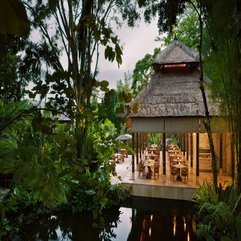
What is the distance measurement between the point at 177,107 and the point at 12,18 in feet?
28.8

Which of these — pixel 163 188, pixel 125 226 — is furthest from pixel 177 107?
pixel 125 226

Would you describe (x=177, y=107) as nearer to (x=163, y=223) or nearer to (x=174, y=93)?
(x=174, y=93)

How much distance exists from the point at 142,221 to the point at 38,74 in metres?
4.25

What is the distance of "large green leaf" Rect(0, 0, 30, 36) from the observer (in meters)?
0.45

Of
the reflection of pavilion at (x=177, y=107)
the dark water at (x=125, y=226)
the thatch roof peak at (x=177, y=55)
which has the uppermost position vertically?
the thatch roof peak at (x=177, y=55)

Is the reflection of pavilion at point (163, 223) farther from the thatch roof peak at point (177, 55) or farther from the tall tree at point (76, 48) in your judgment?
→ the thatch roof peak at point (177, 55)

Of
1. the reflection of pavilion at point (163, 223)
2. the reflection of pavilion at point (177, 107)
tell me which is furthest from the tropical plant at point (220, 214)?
the reflection of pavilion at point (177, 107)

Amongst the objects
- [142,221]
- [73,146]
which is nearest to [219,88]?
[142,221]

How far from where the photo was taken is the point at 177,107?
8945 mm

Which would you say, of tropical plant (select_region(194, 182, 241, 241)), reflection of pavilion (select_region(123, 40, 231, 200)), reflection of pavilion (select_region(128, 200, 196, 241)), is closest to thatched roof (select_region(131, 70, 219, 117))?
reflection of pavilion (select_region(123, 40, 231, 200))

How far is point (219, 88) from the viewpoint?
5312mm

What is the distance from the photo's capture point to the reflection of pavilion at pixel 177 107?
8602 millimetres

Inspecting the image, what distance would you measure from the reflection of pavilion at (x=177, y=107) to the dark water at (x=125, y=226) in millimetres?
1949

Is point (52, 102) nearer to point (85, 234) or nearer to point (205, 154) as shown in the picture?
point (85, 234)
